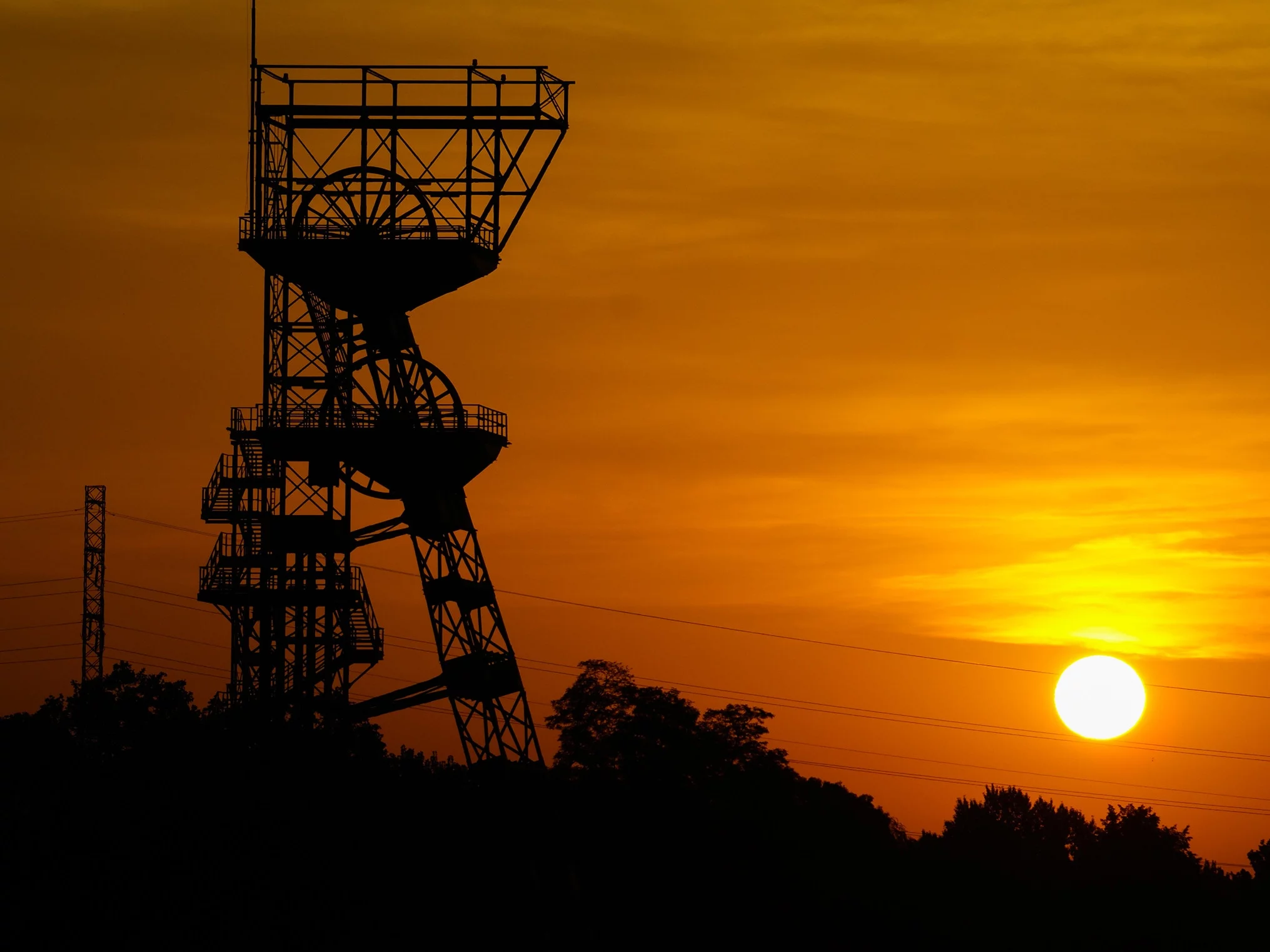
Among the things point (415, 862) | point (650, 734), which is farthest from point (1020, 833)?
point (415, 862)

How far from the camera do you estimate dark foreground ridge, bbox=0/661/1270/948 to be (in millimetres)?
52062

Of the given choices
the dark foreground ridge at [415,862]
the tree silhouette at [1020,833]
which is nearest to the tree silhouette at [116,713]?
the dark foreground ridge at [415,862]

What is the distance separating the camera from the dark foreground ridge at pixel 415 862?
52.1 m

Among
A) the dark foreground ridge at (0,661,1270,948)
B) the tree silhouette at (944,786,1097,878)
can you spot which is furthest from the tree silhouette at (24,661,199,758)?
the tree silhouette at (944,786,1097,878)

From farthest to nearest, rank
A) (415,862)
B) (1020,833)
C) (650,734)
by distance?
(1020,833) → (650,734) → (415,862)

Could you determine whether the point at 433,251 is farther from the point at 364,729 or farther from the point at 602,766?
the point at 602,766

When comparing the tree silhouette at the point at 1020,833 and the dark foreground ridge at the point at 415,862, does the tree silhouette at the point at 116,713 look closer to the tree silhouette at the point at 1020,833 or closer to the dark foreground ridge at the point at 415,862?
the dark foreground ridge at the point at 415,862

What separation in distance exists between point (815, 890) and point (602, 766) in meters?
25.6

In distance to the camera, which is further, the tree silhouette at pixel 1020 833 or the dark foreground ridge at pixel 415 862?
the tree silhouette at pixel 1020 833

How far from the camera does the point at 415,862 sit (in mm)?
56344

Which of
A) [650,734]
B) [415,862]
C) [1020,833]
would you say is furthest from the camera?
[1020,833]

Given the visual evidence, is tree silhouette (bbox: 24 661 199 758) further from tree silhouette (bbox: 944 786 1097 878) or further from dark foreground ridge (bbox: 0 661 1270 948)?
tree silhouette (bbox: 944 786 1097 878)

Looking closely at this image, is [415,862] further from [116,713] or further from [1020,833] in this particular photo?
[1020,833]

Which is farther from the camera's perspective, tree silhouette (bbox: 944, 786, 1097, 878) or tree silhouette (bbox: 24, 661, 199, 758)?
tree silhouette (bbox: 944, 786, 1097, 878)
